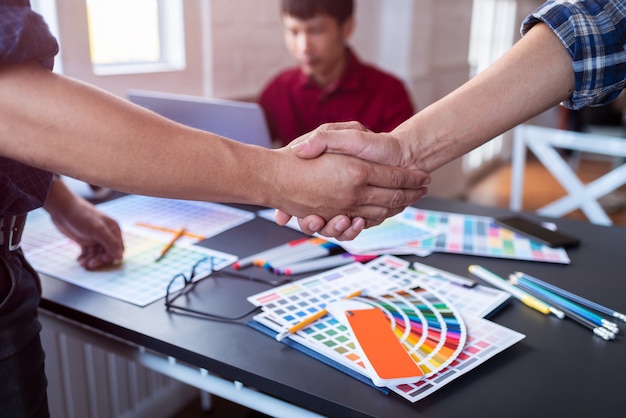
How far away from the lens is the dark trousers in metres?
0.65

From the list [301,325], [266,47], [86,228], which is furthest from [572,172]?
[86,228]

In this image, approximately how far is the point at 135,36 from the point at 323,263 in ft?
3.60

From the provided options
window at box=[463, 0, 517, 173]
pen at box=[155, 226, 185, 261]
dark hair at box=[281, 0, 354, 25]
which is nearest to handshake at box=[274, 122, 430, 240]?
pen at box=[155, 226, 185, 261]

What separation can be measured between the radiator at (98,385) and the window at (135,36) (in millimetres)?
711

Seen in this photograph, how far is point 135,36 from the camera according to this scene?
1.68 m

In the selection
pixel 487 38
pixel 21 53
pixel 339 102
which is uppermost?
pixel 21 53

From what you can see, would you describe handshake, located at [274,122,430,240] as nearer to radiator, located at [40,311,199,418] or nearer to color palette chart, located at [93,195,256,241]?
color palette chart, located at [93,195,256,241]

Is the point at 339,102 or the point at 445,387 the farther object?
the point at 339,102

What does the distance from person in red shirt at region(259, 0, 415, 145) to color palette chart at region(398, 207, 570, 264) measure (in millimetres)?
735

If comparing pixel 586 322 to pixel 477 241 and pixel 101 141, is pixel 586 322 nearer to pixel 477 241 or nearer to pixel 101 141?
pixel 477 241

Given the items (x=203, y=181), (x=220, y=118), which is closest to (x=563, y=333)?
(x=203, y=181)

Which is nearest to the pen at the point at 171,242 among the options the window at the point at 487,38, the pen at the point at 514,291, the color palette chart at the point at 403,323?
the color palette chart at the point at 403,323

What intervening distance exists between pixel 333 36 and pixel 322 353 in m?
1.33

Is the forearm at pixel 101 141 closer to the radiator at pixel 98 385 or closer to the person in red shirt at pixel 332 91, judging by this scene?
the radiator at pixel 98 385
